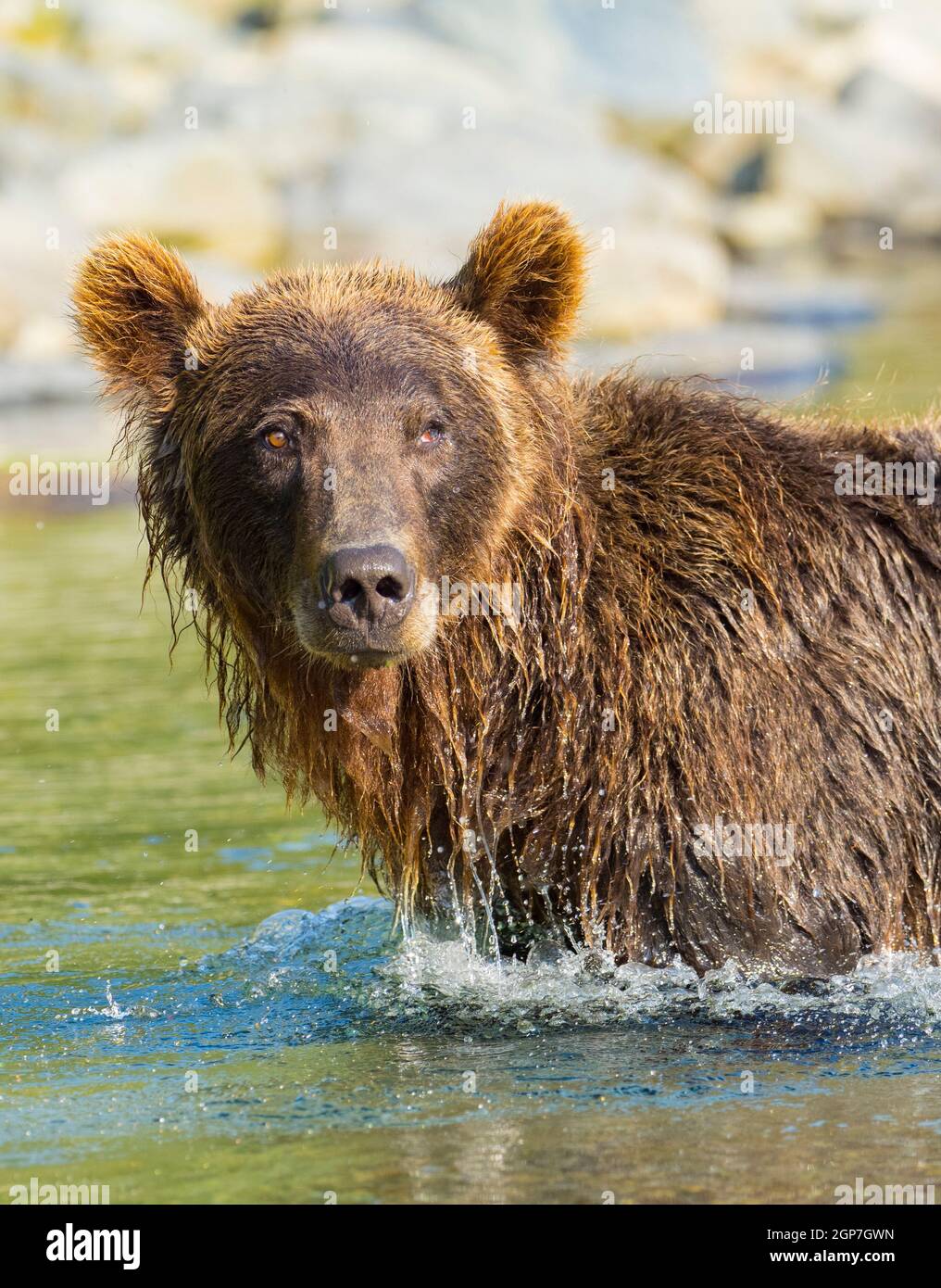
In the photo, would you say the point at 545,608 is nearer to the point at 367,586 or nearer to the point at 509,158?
the point at 367,586

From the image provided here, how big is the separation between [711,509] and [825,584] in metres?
0.51

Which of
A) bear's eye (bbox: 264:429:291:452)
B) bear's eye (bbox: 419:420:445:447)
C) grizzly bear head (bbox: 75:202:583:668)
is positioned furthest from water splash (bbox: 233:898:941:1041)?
bear's eye (bbox: 264:429:291:452)

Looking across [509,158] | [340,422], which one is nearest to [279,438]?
[340,422]

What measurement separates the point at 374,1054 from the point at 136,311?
116 inches

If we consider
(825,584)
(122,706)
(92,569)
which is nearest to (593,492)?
(825,584)

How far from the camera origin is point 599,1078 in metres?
6.00

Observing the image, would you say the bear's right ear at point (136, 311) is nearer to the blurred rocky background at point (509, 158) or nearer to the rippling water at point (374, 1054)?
the rippling water at point (374, 1054)

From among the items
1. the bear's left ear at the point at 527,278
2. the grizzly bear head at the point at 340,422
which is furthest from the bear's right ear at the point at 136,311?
the bear's left ear at the point at 527,278

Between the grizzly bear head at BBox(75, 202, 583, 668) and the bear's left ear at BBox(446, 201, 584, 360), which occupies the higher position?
the bear's left ear at BBox(446, 201, 584, 360)

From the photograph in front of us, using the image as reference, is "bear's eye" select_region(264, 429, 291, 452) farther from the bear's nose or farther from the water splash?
the water splash

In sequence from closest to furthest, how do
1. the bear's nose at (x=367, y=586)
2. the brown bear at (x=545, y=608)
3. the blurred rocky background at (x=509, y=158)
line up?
the bear's nose at (x=367, y=586) < the brown bear at (x=545, y=608) < the blurred rocky background at (x=509, y=158)

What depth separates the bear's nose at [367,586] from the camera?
5.85 metres

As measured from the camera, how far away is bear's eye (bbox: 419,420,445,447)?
21.0 ft

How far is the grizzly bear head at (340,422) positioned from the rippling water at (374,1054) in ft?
4.74
